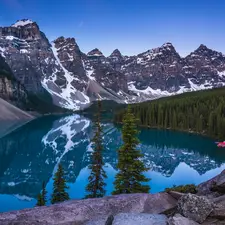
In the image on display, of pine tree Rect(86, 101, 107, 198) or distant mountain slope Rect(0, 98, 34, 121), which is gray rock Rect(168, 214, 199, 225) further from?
distant mountain slope Rect(0, 98, 34, 121)

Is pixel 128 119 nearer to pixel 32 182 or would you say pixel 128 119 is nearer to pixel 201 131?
pixel 32 182

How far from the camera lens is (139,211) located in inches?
422

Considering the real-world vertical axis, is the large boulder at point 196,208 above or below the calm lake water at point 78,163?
above

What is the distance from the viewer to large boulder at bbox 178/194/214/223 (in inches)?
332

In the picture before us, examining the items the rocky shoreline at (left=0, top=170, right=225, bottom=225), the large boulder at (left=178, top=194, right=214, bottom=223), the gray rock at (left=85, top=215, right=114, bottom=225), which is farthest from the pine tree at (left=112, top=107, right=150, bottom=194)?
the large boulder at (left=178, top=194, right=214, bottom=223)

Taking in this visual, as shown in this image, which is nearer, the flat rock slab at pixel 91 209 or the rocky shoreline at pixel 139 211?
the rocky shoreline at pixel 139 211

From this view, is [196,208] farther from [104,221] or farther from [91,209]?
[91,209]

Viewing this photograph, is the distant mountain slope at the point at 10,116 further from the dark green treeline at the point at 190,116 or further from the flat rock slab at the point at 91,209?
the flat rock slab at the point at 91,209

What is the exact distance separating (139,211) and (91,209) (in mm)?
1854

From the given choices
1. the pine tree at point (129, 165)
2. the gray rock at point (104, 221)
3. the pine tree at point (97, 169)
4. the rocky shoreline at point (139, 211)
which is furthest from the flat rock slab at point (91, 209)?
the pine tree at point (97, 169)

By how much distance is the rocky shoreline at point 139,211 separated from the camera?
8.51 metres

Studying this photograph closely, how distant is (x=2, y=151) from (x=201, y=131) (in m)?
72.4

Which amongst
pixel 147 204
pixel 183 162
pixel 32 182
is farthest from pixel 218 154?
pixel 147 204

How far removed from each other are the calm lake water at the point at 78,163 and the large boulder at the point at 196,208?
29400mm
